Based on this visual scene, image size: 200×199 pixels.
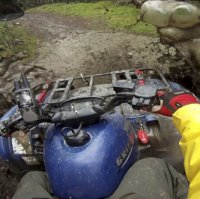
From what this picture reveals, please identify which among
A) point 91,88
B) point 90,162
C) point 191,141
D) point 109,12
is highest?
point 191,141

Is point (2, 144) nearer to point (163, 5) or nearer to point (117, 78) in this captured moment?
point (117, 78)

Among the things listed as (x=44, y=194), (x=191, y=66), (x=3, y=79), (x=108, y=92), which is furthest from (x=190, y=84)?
(x=44, y=194)

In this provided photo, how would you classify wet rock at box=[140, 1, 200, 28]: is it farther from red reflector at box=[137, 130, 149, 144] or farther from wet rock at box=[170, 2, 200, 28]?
red reflector at box=[137, 130, 149, 144]

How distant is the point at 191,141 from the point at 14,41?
4329 mm

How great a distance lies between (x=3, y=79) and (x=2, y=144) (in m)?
1.86

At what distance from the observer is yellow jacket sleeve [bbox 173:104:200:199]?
2.07 metres

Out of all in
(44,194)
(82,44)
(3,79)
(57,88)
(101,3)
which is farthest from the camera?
(101,3)

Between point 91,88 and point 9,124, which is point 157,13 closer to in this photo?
point 91,88

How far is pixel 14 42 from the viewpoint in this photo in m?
6.09

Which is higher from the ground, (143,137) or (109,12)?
(143,137)

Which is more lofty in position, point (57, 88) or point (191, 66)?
point (57, 88)

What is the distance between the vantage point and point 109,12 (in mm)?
7254

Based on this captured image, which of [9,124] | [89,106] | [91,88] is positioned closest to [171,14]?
[91,88]

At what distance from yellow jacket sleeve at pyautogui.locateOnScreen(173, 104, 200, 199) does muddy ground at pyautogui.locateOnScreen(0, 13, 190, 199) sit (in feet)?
9.50
